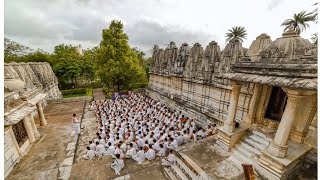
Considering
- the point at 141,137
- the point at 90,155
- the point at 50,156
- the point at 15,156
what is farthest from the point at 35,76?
the point at 141,137

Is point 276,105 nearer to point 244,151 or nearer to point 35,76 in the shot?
point 244,151

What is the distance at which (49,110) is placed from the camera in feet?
52.4

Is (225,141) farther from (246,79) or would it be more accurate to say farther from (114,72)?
(114,72)

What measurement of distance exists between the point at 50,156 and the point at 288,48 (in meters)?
10.8

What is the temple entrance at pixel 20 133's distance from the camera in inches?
313

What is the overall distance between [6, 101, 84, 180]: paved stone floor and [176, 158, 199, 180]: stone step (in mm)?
4466

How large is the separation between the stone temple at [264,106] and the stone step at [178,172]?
0.13ft

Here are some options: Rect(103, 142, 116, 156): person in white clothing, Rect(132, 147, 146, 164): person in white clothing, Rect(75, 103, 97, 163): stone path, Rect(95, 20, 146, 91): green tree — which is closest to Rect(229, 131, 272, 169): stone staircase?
Rect(132, 147, 146, 164): person in white clothing

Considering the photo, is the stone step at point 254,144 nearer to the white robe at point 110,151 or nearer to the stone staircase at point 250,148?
the stone staircase at point 250,148

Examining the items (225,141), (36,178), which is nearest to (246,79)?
(225,141)

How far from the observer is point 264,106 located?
704cm

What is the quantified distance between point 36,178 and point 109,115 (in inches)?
251

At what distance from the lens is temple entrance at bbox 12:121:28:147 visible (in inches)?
313

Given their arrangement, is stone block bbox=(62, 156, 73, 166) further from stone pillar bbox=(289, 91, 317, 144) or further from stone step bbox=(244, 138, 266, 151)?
stone pillar bbox=(289, 91, 317, 144)
